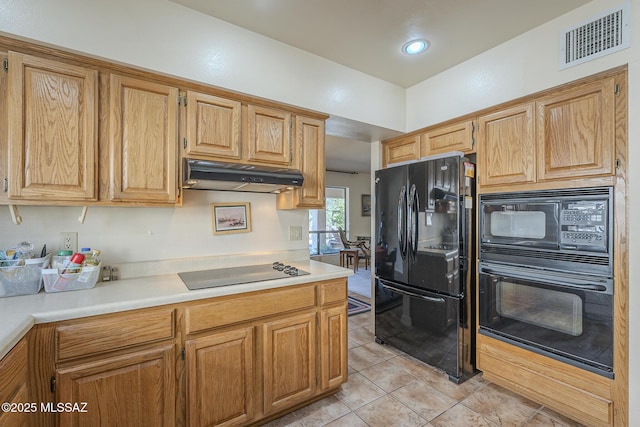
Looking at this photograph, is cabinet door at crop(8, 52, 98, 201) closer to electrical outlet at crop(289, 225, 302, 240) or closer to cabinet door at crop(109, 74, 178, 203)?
cabinet door at crop(109, 74, 178, 203)

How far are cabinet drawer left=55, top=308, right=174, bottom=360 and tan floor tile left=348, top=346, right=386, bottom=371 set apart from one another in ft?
5.42

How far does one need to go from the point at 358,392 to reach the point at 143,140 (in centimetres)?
221

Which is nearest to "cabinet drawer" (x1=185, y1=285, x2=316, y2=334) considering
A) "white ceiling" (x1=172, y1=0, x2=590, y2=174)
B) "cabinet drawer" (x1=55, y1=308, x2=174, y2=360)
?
"cabinet drawer" (x1=55, y1=308, x2=174, y2=360)

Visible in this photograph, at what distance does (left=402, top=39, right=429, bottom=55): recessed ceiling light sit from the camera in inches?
81.8

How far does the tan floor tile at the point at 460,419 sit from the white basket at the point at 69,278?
7.11ft

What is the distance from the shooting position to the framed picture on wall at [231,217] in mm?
2156

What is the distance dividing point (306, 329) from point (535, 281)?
1555 millimetres

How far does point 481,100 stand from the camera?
7.32 ft

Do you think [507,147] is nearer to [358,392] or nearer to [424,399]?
[424,399]

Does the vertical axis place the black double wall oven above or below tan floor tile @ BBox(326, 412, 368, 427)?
above

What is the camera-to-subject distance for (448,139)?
2.50 m

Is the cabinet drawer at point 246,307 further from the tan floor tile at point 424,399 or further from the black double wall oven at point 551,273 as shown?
the black double wall oven at point 551,273

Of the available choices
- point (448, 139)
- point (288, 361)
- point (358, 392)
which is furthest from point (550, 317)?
point (288, 361)

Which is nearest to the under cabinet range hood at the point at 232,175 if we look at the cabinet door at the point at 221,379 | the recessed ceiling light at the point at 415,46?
the cabinet door at the point at 221,379
